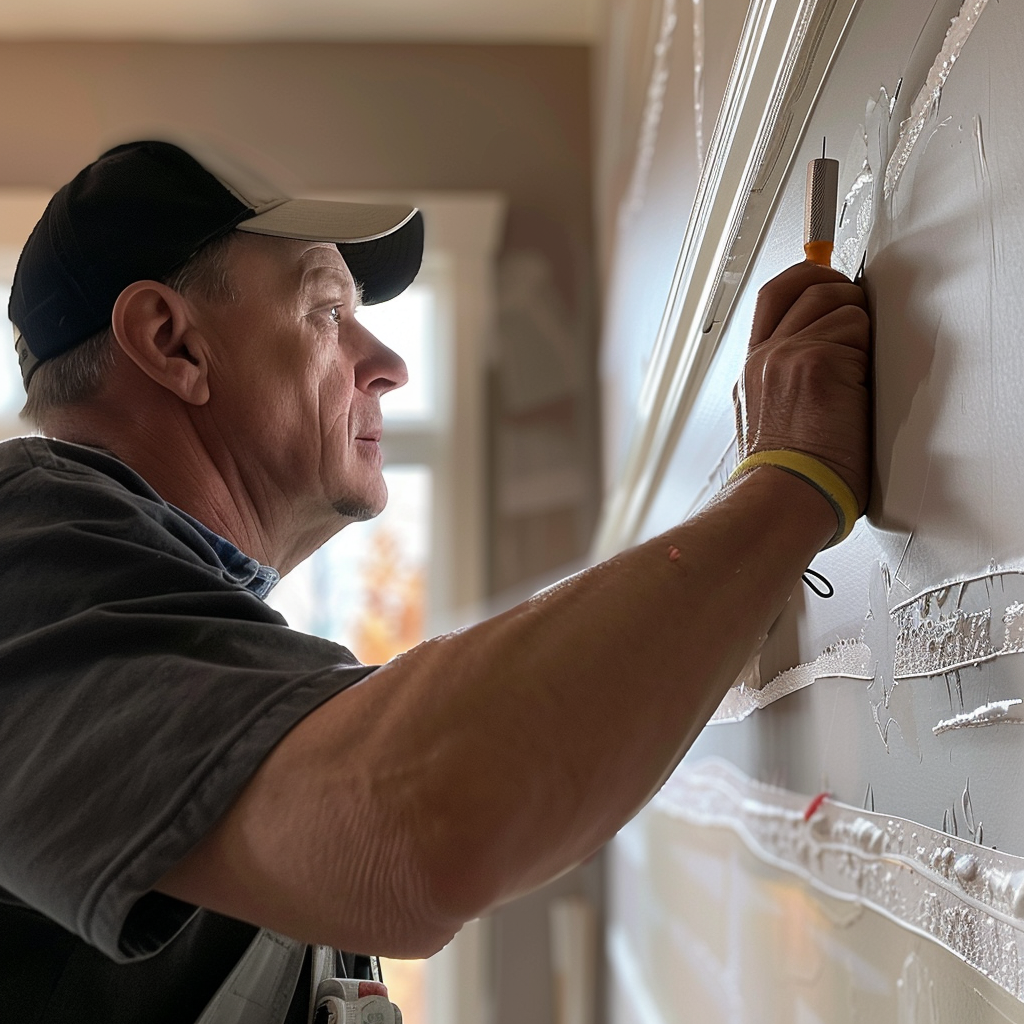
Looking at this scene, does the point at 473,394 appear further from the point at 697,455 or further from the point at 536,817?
the point at 536,817

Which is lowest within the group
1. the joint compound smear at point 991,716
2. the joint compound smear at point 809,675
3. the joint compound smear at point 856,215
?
the joint compound smear at point 991,716

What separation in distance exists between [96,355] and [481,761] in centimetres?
54

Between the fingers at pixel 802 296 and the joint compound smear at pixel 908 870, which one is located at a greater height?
the fingers at pixel 802 296

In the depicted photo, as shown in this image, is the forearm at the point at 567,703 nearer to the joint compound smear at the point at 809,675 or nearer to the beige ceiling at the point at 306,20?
the joint compound smear at the point at 809,675

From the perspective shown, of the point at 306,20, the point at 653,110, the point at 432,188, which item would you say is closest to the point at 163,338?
the point at 653,110

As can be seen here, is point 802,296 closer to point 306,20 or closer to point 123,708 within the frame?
point 123,708

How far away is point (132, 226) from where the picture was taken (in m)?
0.83

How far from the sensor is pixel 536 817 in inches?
18.3

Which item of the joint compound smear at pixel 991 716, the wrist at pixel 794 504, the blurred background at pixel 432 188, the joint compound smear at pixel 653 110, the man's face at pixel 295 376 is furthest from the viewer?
the blurred background at pixel 432 188

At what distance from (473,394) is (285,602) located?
30.5 inches

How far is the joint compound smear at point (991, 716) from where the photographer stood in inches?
15.9

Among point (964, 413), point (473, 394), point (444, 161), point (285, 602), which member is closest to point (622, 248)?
point (473, 394)

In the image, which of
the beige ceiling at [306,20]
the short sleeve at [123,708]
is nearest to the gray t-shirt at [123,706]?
the short sleeve at [123,708]

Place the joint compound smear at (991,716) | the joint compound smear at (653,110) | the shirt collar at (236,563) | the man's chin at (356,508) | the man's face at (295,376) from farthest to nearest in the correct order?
the joint compound smear at (653,110)
the man's chin at (356,508)
the man's face at (295,376)
the shirt collar at (236,563)
the joint compound smear at (991,716)
